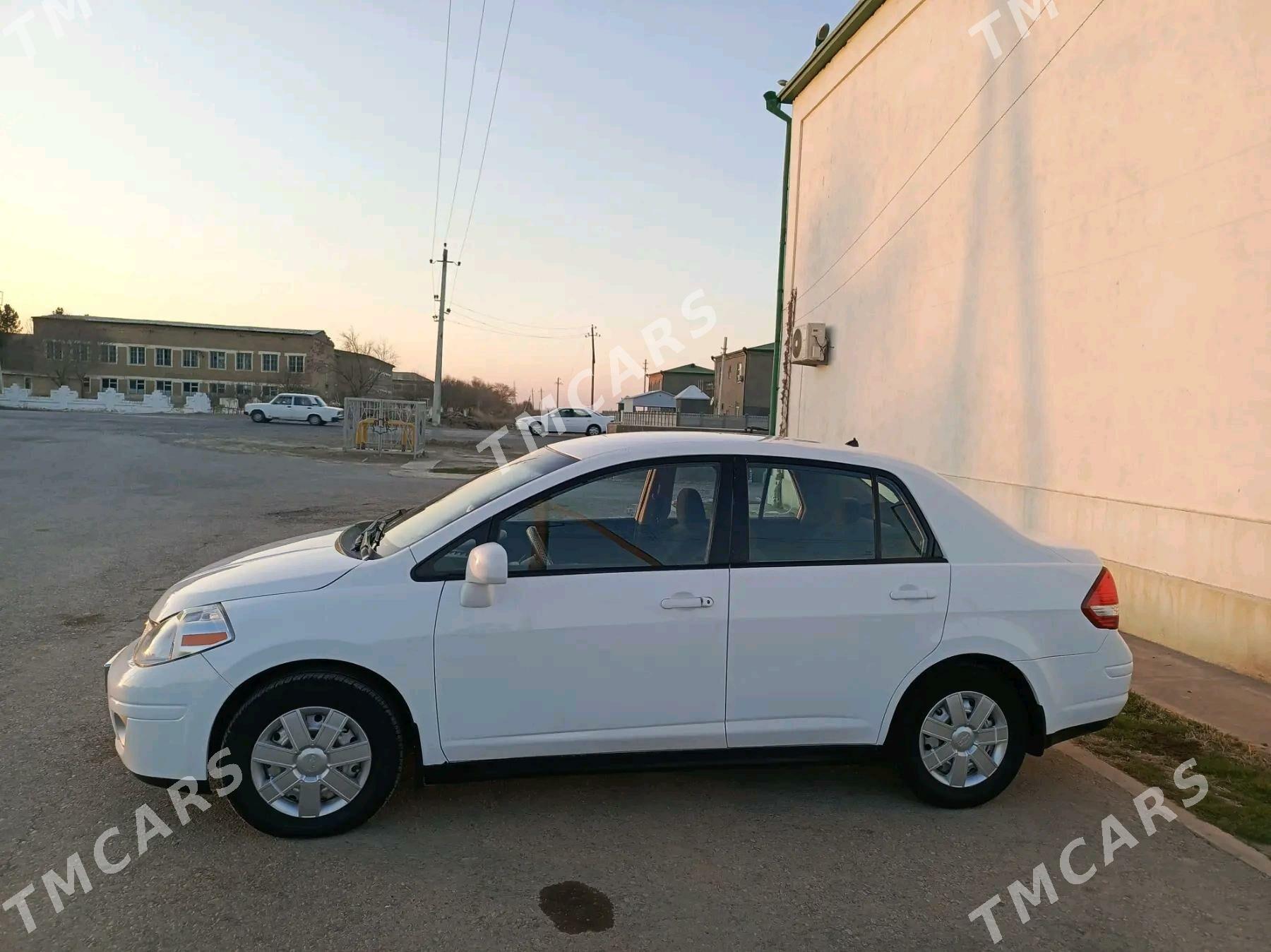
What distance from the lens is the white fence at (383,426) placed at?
29.7 m

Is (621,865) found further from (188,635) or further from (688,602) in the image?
(188,635)

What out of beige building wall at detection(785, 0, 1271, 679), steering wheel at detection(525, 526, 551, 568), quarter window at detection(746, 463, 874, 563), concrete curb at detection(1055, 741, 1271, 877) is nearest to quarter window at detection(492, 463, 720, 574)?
steering wheel at detection(525, 526, 551, 568)

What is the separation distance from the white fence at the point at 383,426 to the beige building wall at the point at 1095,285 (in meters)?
20.8

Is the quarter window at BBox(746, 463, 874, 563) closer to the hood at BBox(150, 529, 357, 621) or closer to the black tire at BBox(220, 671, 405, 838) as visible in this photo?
the black tire at BBox(220, 671, 405, 838)

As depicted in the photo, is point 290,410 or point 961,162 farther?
point 290,410

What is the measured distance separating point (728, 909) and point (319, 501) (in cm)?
1324

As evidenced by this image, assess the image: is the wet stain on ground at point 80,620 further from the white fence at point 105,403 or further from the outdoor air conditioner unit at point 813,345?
the white fence at point 105,403

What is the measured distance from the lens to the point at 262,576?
12.3ft

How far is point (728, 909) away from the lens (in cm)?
318

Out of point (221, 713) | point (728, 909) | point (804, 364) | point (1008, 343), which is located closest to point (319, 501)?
point (804, 364)

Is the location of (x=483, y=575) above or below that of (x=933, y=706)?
above

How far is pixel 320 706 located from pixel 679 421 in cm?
3806

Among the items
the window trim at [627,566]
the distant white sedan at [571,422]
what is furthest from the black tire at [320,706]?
the distant white sedan at [571,422]

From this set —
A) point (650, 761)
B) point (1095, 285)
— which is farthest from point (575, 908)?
point (1095, 285)
